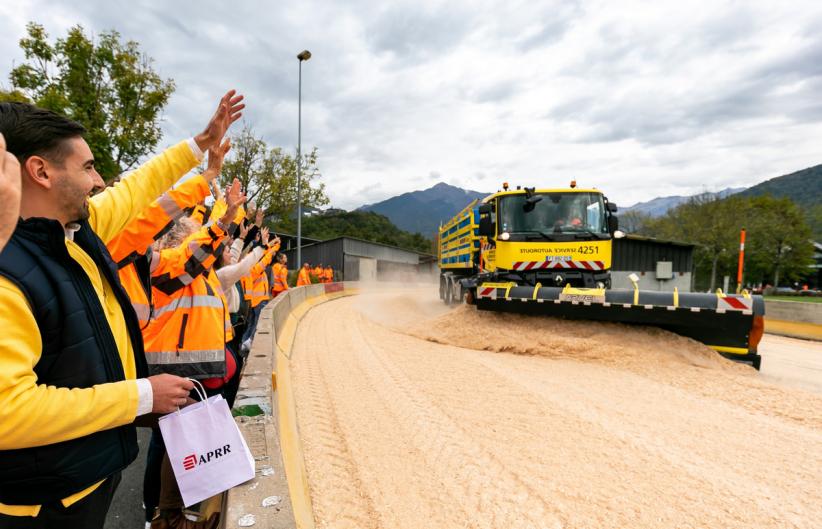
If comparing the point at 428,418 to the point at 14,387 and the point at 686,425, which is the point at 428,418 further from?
the point at 14,387

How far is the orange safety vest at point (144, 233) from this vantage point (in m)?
2.16

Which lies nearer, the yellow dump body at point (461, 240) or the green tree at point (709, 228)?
the yellow dump body at point (461, 240)

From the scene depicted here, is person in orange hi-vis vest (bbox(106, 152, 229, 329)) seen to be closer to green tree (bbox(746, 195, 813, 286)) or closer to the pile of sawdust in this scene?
the pile of sawdust

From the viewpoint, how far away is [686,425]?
407 centimetres

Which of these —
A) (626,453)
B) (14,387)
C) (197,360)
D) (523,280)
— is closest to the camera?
(14,387)

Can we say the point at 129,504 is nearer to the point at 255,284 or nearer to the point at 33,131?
the point at 33,131

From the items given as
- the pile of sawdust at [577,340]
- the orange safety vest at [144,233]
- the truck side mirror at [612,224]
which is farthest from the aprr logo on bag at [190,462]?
the truck side mirror at [612,224]

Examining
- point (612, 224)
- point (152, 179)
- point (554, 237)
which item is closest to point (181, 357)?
point (152, 179)

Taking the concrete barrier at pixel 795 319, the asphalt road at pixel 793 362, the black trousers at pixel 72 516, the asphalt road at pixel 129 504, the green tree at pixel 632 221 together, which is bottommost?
the asphalt road at pixel 129 504

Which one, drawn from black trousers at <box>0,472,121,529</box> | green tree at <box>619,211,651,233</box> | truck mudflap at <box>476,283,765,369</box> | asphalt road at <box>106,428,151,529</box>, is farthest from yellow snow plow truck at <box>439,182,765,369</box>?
green tree at <box>619,211,651,233</box>

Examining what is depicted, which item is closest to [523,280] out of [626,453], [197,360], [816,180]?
A: [626,453]

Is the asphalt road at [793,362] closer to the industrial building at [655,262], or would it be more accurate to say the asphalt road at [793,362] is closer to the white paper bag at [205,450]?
the white paper bag at [205,450]

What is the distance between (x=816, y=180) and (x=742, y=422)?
168544mm

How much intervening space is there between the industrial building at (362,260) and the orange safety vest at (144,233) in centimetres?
2970
